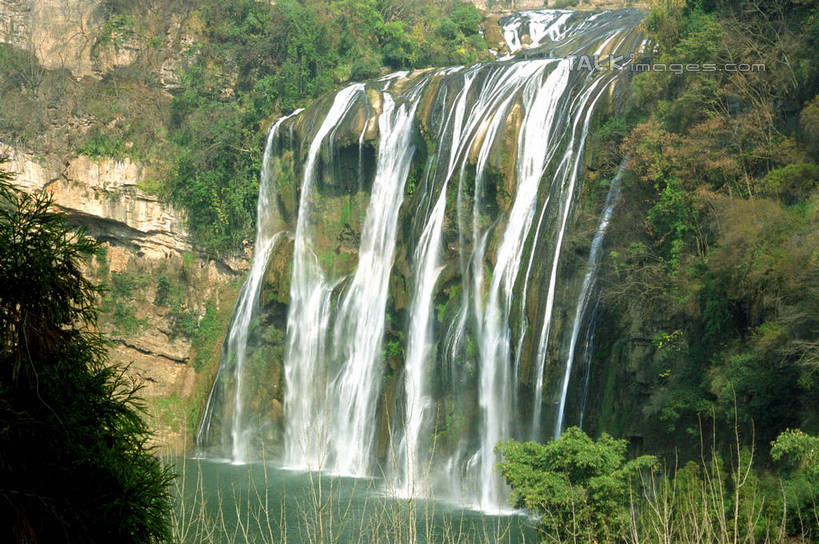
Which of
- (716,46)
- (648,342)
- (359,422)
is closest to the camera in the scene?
(648,342)

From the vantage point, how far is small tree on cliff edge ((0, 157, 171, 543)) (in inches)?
165

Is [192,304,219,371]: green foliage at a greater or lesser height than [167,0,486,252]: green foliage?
lesser

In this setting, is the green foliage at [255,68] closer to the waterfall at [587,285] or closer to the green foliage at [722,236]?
the waterfall at [587,285]

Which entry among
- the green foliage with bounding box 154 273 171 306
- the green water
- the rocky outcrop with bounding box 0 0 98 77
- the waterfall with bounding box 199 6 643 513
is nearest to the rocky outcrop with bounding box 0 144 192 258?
the green foliage with bounding box 154 273 171 306

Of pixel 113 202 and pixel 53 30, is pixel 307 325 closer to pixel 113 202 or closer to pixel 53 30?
pixel 113 202

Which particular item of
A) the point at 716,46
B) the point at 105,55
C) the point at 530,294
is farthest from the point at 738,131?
the point at 105,55

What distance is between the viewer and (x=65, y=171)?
35562 millimetres

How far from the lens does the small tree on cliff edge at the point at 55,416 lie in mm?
4191

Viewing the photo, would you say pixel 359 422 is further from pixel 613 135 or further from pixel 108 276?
pixel 108 276

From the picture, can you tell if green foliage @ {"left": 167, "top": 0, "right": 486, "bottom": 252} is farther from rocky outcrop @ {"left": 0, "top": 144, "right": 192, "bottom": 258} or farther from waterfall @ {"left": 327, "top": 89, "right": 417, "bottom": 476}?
waterfall @ {"left": 327, "top": 89, "right": 417, "bottom": 476}

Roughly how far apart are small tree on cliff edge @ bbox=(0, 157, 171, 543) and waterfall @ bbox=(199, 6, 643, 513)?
42.0 feet

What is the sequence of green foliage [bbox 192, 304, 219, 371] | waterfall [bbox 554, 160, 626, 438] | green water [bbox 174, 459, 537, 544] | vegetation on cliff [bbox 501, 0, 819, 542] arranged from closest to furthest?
1. green water [bbox 174, 459, 537, 544]
2. vegetation on cliff [bbox 501, 0, 819, 542]
3. waterfall [bbox 554, 160, 626, 438]
4. green foliage [bbox 192, 304, 219, 371]

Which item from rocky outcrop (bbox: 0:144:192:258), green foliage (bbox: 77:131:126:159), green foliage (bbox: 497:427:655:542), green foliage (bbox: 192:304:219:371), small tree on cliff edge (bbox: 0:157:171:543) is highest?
green foliage (bbox: 77:131:126:159)

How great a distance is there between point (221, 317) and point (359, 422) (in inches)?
437
